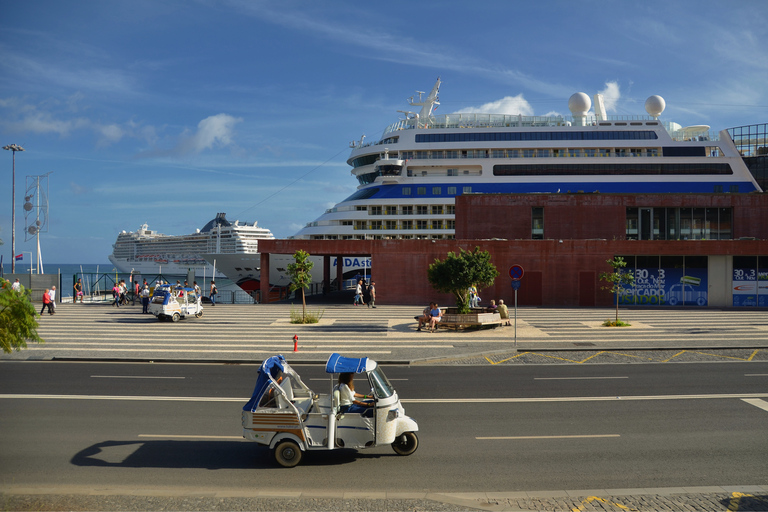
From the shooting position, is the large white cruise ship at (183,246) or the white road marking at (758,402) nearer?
the white road marking at (758,402)

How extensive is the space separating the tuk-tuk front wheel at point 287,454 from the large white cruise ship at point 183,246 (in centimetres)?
8628

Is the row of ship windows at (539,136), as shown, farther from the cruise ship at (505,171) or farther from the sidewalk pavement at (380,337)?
the sidewalk pavement at (380,337)

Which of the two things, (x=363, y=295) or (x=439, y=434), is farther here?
(x=363, y=295)

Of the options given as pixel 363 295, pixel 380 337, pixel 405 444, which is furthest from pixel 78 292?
pixel 405 444

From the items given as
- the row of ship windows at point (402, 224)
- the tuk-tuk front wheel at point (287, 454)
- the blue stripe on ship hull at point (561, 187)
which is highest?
the blue stripe on ship hull at point (561, 187)

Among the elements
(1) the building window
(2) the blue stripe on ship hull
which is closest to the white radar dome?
(2) the blue stripe on ship hull

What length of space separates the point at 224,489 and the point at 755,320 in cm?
2815

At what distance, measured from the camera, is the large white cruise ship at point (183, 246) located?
324ft

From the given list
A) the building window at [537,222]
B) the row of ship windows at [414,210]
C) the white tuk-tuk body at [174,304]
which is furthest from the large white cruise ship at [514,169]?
the white tuk-tuk body at [174,304]

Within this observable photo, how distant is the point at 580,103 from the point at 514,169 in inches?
497

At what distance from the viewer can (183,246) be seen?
10544cm

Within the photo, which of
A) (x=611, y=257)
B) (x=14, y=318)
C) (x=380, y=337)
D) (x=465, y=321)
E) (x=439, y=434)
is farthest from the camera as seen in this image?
(x=611, y=257)

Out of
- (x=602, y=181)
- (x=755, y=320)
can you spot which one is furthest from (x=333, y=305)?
(x=602, y=181)

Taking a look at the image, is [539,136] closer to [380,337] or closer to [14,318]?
[380,337]
